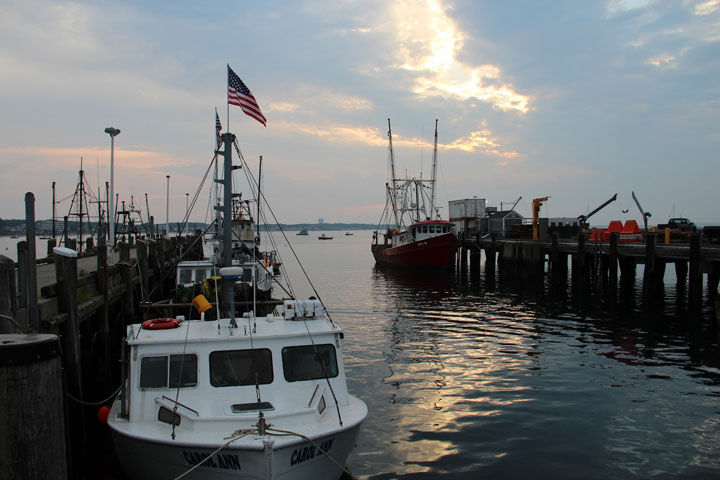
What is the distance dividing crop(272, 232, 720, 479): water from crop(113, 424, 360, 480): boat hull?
245cm

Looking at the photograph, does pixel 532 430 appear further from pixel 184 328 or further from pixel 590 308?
pixel 590 308

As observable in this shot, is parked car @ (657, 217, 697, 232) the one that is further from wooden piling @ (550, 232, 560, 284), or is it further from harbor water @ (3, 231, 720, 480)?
harbor water @ (3, 231, 720, 480)

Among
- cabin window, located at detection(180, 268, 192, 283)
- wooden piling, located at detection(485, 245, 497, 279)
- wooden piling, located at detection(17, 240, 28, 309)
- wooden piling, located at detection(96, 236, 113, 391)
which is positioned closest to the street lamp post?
cabin window, located at detection(180, 268, 192, 283)

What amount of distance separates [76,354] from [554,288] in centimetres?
3133

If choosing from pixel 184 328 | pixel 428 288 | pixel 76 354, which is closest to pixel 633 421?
pixel 184 328

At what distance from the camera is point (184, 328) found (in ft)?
32.1

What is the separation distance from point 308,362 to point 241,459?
2287 millimetres

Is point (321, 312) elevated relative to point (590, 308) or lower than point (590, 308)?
elevated

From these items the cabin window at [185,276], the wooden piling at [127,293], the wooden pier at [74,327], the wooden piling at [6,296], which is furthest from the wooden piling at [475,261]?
the wooden piling at [6,296]

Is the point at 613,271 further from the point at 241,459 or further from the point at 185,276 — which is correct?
the point at 241,459

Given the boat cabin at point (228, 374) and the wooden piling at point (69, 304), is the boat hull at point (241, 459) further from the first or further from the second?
the wooden piling at point (69, 304)

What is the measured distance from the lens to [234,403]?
28.1ft

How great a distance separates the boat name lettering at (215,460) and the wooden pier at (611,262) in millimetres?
22803

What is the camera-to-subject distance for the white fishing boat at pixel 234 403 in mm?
7438
